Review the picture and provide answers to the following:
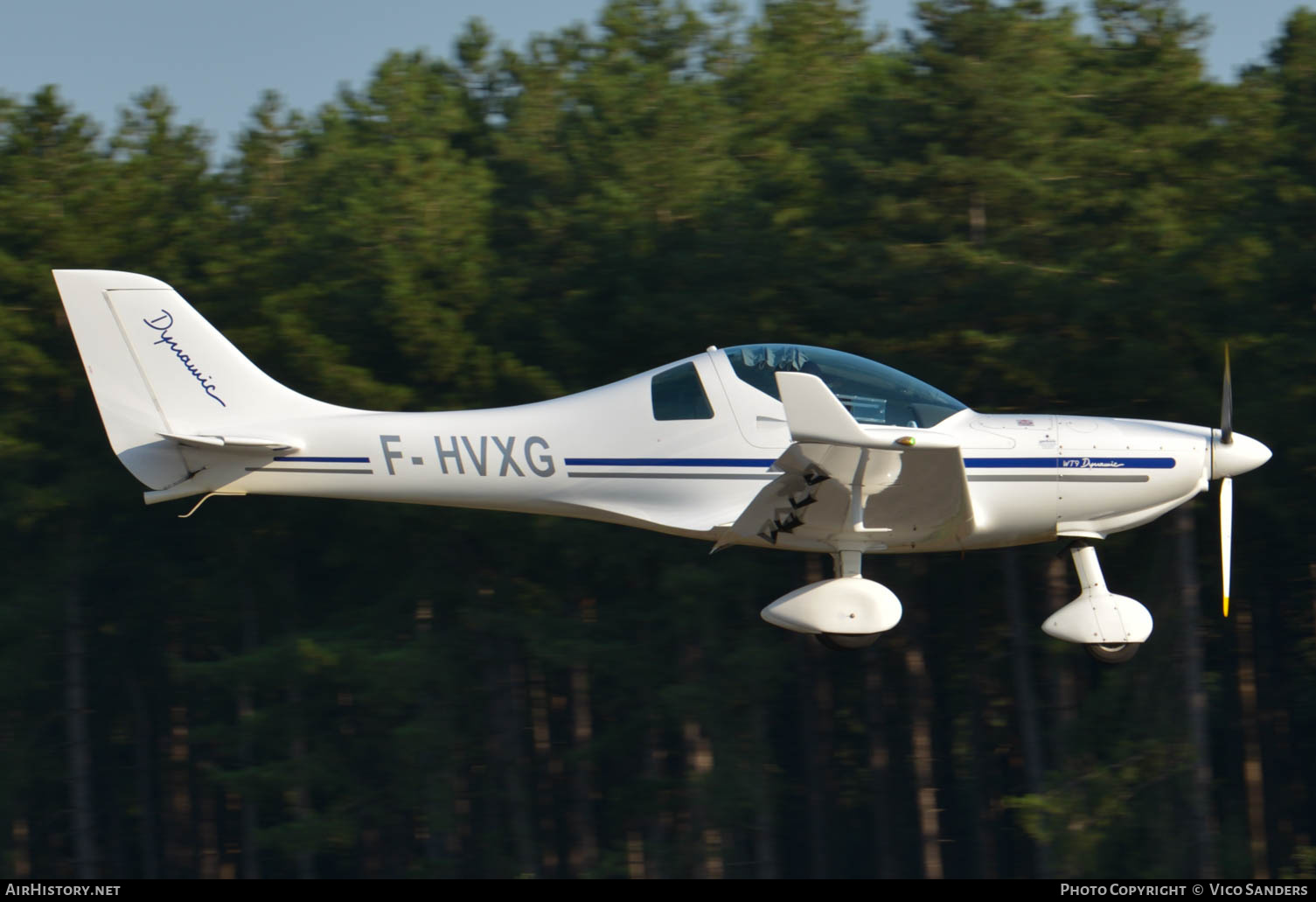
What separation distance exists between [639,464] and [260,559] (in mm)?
12021

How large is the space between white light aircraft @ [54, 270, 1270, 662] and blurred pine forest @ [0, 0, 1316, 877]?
5.18 metres

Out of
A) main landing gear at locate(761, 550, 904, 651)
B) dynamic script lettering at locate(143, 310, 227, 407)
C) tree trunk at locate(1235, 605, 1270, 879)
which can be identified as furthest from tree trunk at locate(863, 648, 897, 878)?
dynamic script lettering at locate(143, 310, 227, 407)

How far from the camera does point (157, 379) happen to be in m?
10.3

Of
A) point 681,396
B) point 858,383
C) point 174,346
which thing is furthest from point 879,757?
point 174,346

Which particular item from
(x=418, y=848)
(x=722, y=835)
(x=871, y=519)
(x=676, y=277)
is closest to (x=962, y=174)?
(x=676, y=277)

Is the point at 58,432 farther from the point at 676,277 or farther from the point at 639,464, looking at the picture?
the point at 639,464

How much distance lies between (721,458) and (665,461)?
1.24 feet

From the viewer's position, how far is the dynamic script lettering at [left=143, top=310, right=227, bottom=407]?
34.0 feet

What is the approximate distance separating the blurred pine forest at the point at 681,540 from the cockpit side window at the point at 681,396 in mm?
5746

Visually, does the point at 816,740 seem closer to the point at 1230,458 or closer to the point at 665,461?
the point at 665,461

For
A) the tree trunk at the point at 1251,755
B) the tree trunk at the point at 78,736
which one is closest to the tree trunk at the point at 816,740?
the tree trunk at the point at 1251,755

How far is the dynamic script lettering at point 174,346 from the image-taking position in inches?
408

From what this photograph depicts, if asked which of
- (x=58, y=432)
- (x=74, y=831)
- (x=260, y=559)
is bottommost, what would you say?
(x=74, y=831)

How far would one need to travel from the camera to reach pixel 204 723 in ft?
76.8
